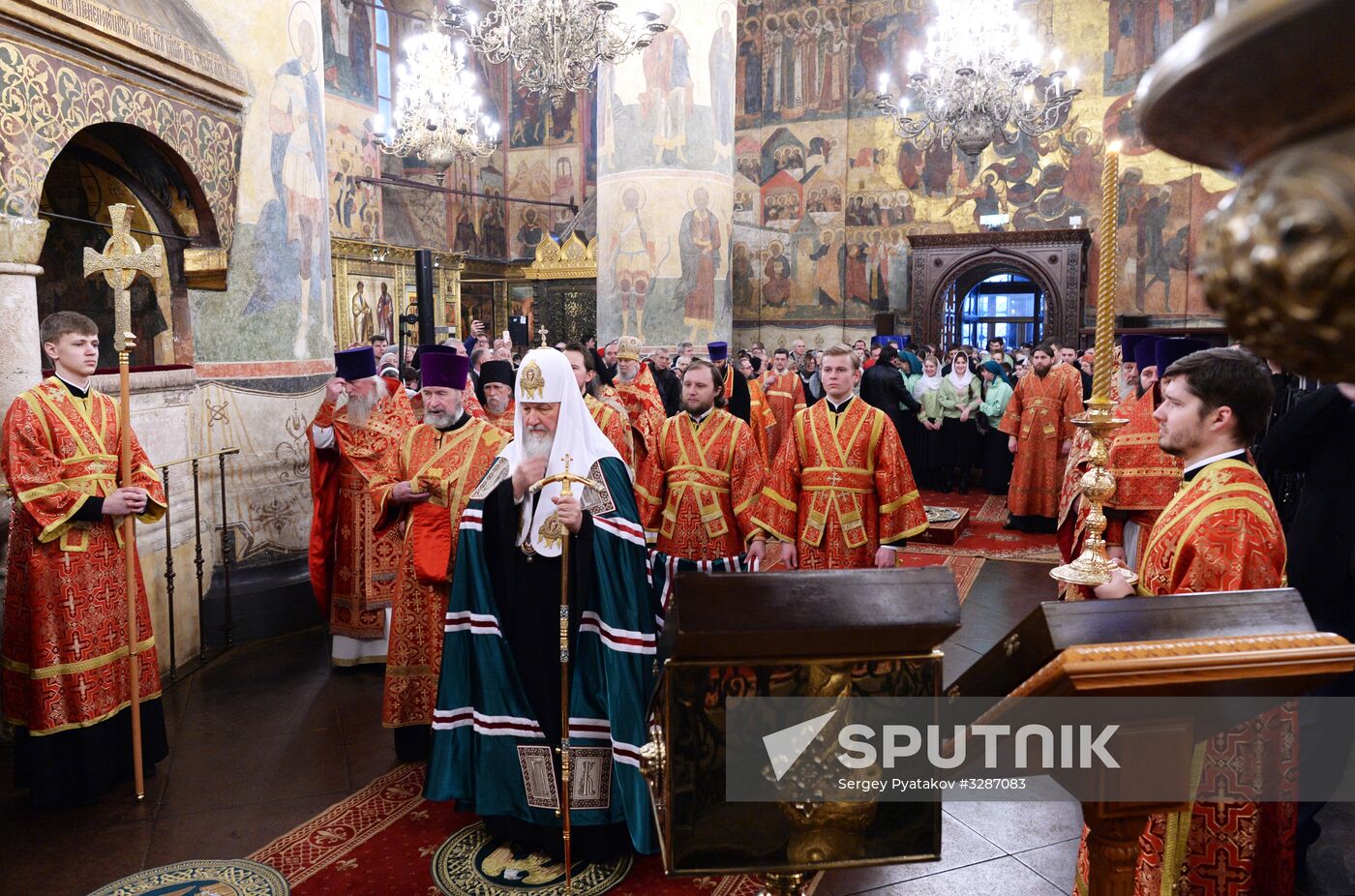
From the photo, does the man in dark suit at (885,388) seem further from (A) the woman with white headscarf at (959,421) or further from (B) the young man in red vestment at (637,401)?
(B) the young man in red vestment at (637,401)

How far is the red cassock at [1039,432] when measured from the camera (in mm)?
10133

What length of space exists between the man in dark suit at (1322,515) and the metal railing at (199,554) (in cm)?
592

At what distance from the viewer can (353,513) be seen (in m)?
6.31

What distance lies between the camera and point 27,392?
4.38 meters

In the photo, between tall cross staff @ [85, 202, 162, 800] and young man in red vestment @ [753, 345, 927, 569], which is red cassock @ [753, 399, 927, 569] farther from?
tall cross staff @ [85, 202, 162, 800]

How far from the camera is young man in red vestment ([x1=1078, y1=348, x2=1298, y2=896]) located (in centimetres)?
246

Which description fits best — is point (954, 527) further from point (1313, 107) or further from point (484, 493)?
point (1313, 107)

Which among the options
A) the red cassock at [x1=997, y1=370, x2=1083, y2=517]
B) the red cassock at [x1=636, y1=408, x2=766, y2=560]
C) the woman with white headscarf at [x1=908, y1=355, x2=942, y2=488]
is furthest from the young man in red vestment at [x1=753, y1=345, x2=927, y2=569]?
the woman with white headscarf at [x1=908, y1=355, x2=942, y2=488]

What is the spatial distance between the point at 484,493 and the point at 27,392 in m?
2.29

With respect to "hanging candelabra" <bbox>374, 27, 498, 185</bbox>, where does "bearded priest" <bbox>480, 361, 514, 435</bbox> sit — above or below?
below

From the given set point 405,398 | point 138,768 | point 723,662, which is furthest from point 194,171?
point 723,662

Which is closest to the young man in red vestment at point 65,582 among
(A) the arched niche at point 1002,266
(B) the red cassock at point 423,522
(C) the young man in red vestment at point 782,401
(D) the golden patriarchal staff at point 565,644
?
(B) the red cassock at point 423,522

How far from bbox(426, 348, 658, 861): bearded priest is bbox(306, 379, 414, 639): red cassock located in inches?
92.0

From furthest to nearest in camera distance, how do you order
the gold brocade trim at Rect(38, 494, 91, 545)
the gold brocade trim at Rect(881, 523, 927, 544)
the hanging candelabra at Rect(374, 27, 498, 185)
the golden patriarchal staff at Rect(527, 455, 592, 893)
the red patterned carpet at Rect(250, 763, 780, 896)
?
the hanging candelabra at Rect(374, 27, 498, 185), the gold brocade trim at Rect(881, 523, 927, 544), the gold brocade trim at Rect(38, 494, 91, 545), the red patterned carpet at Rect(250, 763, 780, 896), the golden patriarchal staff at Rect(527, 455, 592, 893)
